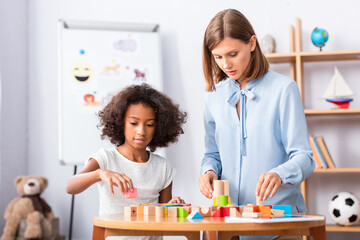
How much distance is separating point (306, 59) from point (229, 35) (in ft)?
6.44

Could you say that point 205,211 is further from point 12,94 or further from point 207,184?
point 12,94

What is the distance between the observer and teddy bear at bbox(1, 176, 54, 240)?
3086mm

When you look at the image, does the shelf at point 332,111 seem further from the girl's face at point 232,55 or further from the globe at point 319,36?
the girl's face at point 232,55

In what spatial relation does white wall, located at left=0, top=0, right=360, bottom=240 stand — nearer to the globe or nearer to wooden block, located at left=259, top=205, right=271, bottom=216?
the globe

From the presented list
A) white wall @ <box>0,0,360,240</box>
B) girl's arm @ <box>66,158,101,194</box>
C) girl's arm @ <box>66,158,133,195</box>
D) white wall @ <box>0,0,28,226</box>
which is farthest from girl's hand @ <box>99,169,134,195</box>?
white wall @ <box>0,0,28,226</box>

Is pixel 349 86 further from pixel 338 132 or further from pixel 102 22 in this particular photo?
pixel 102 22

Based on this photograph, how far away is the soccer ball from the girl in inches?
61.0

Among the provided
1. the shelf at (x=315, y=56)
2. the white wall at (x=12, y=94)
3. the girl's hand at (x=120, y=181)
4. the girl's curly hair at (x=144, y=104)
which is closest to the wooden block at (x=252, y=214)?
the girl's hand at (x=120, y=181)

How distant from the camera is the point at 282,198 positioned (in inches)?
57.8

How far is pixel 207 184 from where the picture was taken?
144 cm

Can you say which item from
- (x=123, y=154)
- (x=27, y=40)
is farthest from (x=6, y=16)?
(x=123, y=154)

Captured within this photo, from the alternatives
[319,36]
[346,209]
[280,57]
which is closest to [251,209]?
[346,209]

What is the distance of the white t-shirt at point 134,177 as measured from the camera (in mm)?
1716

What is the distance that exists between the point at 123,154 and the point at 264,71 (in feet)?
1.99
